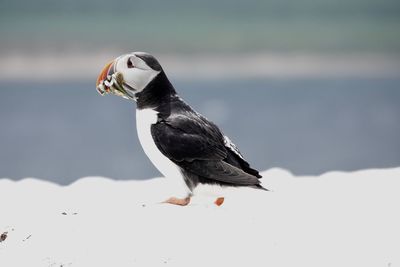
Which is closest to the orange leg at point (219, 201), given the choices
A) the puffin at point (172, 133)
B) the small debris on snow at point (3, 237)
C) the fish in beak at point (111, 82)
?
the puffin at point (172, 133)

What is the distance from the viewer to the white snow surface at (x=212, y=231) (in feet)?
12.8

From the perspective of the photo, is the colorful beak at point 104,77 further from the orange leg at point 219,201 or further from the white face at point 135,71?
the orange leg at point 219,201

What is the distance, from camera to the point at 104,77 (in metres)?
4.46

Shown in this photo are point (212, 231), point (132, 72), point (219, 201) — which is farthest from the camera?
point (219, 201)

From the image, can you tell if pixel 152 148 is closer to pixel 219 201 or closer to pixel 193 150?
pixel 193 150

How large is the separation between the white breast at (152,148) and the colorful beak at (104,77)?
305 mm

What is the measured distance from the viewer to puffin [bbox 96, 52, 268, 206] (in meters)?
4.26

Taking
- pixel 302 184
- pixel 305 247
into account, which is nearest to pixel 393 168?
pixel 302 184

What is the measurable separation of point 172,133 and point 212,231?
26.1 inches

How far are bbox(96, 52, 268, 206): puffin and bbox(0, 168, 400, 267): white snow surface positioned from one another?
0.16 meters

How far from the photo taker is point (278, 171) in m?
5.99

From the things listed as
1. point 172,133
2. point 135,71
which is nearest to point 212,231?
point 172,133

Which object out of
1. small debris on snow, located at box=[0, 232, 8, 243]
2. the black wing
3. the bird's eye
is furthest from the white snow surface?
the bird's eye

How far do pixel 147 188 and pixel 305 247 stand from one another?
1.90 m
